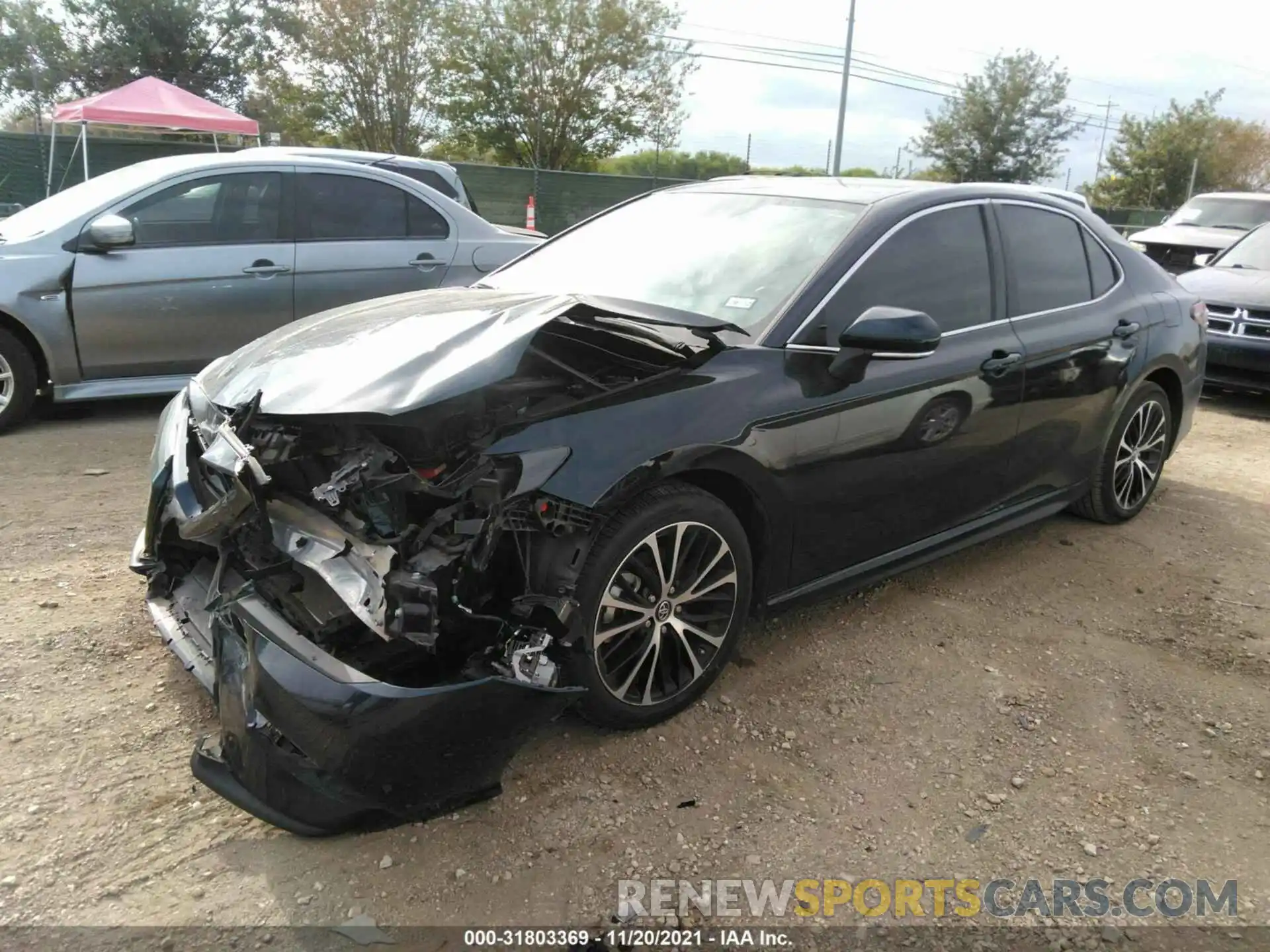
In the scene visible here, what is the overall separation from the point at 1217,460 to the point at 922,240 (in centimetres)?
417

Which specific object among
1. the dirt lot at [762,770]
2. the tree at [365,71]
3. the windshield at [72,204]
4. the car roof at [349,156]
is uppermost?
the tree at [365,71]

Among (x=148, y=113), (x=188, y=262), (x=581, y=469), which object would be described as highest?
(x=148, y=113)

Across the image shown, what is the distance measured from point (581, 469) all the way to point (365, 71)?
26.4m

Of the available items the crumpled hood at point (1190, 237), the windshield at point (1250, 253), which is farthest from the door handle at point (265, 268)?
the crumpled hood at point (1190, 237)

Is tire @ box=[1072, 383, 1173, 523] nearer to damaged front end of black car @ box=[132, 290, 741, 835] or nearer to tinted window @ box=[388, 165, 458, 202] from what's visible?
damaged front end of black car @ box=[132, 290, 741, 835]

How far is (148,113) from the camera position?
1455 centimetres

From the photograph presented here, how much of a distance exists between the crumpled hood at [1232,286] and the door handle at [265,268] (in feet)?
23.5

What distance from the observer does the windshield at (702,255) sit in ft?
10.9

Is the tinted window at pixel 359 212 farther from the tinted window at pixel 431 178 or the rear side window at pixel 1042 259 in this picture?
the rear side window at pixel 1042 259

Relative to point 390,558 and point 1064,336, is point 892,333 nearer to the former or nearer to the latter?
point 1064,336

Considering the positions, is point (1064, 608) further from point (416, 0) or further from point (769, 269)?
point (416, 0)

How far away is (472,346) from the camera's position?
267 centimetres

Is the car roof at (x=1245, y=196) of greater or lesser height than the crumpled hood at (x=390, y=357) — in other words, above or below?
above

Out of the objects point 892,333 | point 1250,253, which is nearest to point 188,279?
point 892,333
